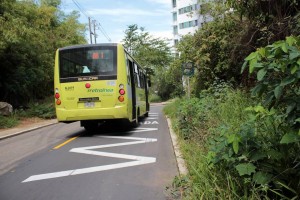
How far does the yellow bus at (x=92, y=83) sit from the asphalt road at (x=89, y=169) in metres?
0.91

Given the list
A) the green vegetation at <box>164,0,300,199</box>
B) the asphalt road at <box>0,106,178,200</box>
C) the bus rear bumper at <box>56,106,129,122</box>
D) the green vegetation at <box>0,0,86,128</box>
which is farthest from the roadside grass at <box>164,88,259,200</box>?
the green vegetation at <box>0,0,86,128</box>

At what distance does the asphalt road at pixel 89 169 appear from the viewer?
569 cm

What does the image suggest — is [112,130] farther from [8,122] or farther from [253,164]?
[253,164]

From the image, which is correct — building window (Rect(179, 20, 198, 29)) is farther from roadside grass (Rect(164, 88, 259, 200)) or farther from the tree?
roadside grass (Rect(164, 88, 259, 200))

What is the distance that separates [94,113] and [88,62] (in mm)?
1734

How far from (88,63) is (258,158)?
8.82 meters

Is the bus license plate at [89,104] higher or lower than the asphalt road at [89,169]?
higher

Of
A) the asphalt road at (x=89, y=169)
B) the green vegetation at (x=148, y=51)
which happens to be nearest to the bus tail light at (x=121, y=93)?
the asphalt road at (x=89, y=169)

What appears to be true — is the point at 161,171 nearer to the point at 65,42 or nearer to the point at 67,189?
the point at 67,189

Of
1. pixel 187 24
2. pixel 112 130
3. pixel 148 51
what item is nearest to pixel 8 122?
pixel 112 130

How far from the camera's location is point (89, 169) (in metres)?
7.26

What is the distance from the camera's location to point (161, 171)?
22.7 feet

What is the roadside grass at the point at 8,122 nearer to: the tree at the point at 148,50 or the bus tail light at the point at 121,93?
the bus tail light at the point at 121,93

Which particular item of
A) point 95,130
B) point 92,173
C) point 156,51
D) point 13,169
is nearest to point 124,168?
point 92,173
